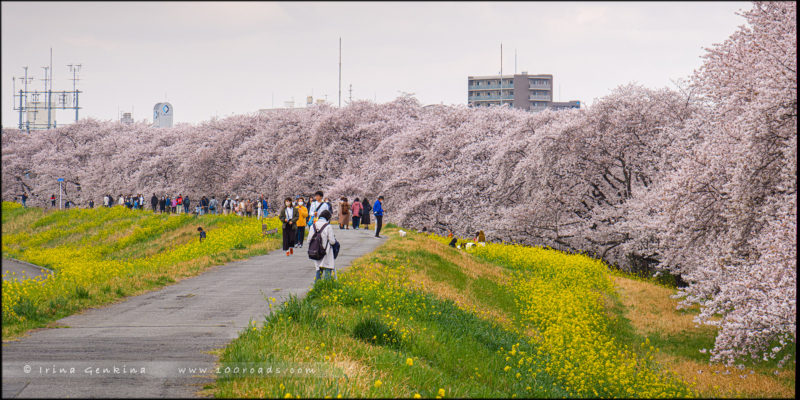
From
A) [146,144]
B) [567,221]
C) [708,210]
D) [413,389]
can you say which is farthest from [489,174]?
[146,144]

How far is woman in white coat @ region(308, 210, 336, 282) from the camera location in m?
12.6

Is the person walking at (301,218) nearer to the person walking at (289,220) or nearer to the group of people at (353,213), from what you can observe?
the person walking at (289,220)

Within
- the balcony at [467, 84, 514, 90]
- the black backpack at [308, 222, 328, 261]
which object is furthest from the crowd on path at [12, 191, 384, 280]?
the balcony at [467, 84, 514, 90]

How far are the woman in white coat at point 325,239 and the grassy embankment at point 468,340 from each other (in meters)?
0.51

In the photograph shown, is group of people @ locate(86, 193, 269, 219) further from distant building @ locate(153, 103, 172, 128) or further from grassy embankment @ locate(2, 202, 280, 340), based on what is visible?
distant building @ locate(153, 103, 172, 128)

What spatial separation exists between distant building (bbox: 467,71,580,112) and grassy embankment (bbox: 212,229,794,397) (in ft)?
364

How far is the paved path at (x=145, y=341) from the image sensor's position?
21.2 ft

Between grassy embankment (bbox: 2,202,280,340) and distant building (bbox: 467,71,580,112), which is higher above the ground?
distant building (bbox: 467,71,580,112)

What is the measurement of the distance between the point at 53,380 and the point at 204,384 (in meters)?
1.52

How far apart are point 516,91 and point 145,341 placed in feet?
419

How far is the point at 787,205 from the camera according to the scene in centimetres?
1350

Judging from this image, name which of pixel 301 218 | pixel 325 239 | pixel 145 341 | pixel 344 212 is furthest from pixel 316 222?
pixel 344 212

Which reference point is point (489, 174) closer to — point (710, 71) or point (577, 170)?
point (577, 170)

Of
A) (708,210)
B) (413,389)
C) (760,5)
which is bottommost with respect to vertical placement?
(413,389)
